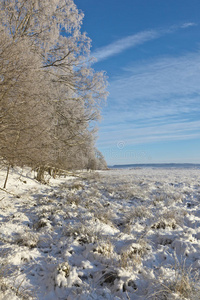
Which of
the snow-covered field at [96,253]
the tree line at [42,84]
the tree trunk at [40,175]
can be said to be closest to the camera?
the snow-covered field at [96,253]

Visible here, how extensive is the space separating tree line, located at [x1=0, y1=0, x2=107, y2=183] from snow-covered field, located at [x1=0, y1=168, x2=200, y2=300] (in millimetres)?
1996

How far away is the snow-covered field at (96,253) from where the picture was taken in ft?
8.66

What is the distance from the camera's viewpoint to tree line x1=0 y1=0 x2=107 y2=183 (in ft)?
15.8

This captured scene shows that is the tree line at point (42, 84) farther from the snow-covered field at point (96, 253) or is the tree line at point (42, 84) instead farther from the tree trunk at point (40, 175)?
the snow-covered field at point (96, 253)

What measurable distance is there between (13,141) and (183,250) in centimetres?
460

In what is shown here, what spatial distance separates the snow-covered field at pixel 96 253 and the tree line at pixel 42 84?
1996 millimetres

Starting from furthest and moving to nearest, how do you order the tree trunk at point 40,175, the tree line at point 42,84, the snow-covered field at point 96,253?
the tree trunk at point 40,175
the tree line at point 42,84
the snow-covered field at point 96,253

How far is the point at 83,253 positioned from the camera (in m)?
3.48

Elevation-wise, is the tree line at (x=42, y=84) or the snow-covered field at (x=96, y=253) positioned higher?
the tree line at (x=42, y=84)

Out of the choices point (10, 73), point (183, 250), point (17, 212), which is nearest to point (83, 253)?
point (183, 250)

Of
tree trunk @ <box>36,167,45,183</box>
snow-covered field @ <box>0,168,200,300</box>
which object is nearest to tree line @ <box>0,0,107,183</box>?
tree trunk @ <box>36,167,45,183</box>

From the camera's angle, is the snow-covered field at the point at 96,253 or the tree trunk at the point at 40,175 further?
the tree trunk at the point at 40,175

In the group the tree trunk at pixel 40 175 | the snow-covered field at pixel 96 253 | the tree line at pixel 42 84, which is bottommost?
the snow-covered field at pixel 96 253

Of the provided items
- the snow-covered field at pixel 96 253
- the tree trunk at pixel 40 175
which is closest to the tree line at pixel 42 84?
the tree trunk at pixel 40 175
